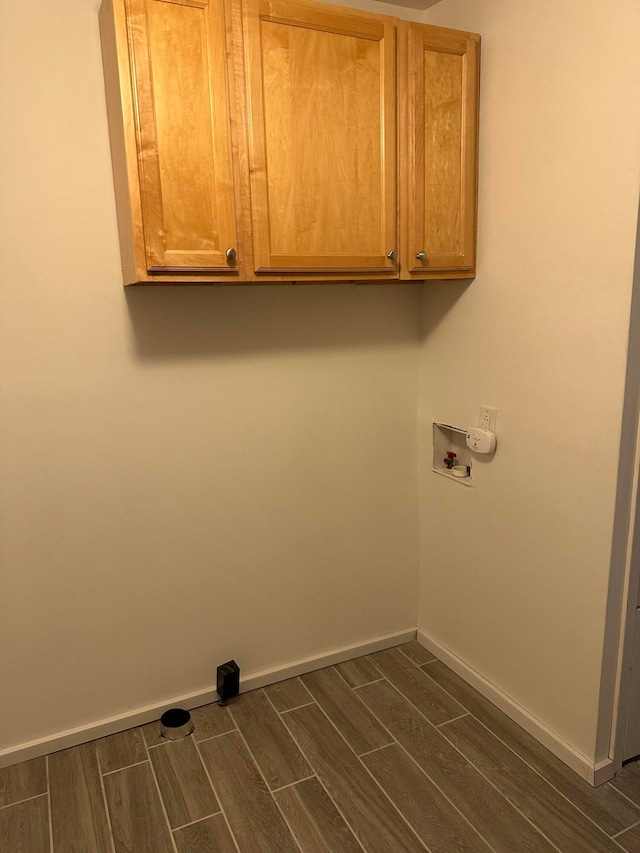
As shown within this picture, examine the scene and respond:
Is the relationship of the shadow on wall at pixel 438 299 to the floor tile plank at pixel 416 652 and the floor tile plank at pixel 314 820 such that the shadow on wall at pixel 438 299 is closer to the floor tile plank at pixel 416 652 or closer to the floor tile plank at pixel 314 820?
the floor tile plank at pixel 416 652

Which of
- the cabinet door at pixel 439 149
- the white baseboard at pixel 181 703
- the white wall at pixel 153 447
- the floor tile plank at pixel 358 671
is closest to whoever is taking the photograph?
the white wall at pixel 153 447

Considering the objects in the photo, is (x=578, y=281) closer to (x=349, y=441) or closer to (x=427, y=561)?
(x=349, y=441)

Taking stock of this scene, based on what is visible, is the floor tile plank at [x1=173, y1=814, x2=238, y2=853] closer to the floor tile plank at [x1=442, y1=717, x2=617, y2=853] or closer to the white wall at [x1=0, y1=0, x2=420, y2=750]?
the white wall at [x1=0, y1=0, x2=420, y2=750]

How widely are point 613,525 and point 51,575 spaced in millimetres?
1764

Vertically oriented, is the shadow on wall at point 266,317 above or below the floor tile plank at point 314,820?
above

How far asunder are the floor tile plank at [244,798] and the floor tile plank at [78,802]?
35 centimetres

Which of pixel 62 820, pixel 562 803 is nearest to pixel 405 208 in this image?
pixel 562 803

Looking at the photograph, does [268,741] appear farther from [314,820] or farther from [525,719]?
[525,719]

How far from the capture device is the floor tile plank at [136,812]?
177 centimetres

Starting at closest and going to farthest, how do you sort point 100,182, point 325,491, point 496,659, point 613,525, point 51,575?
point 613,525, point 100,182, point 51,575, point 496,659, point 325,491

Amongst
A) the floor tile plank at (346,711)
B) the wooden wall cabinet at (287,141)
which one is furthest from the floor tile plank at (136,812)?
the wooden wall cabinet at (287,141)

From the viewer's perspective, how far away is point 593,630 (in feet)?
6.23

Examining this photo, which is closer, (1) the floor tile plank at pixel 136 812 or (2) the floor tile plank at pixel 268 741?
(1) the floor tile plank at pixel 136 812

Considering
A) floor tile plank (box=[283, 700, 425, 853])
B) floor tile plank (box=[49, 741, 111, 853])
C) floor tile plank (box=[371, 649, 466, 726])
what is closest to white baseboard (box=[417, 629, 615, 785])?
floor tile plank (box=[371, 649, 466, 726])
